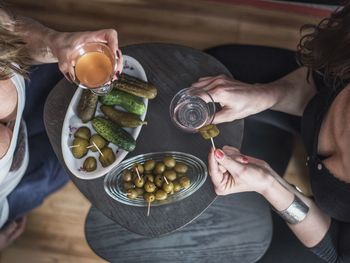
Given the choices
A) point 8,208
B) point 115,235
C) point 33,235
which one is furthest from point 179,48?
point 33,235

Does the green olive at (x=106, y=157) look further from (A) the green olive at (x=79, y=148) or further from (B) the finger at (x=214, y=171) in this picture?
(B) the finger at (x=214, y=171)

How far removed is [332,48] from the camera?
1.11 metres

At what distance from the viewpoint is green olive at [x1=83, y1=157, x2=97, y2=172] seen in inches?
48.2

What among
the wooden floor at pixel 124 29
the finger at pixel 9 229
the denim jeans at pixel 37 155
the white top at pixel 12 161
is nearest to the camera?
the white top at pixel 12 161

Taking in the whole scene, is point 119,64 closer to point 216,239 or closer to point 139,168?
point 139,168

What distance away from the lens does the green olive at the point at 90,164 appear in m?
1.22

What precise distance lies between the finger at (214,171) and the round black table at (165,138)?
0.25 feet

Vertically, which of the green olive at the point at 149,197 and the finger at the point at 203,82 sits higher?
the finger at the point at 203,82

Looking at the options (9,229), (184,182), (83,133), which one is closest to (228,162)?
(184,182)

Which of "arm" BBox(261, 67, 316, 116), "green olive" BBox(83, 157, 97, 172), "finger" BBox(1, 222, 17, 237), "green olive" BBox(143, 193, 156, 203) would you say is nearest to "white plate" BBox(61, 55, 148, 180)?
"green olive" BBox(83, 157, 97, 172)

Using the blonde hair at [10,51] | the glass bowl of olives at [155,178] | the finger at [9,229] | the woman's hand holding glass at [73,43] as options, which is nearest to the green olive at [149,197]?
the glass bowl of olives at [155,178]

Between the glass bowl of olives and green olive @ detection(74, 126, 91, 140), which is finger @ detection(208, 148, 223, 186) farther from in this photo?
green olive @ detection(74, 126, 91, 140)

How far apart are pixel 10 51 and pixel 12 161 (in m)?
0.31

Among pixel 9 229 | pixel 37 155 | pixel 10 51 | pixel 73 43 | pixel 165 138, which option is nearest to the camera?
pixel 10 51
